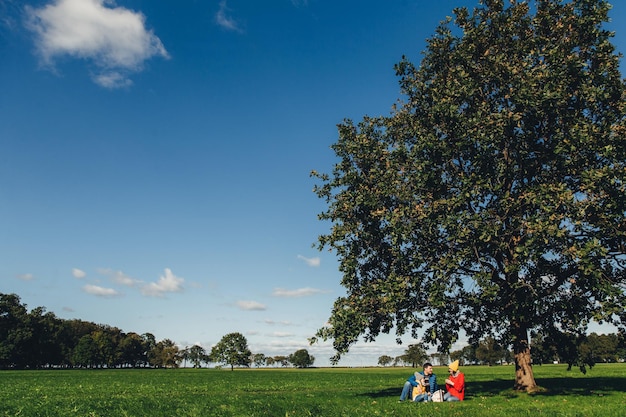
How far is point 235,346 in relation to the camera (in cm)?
15612

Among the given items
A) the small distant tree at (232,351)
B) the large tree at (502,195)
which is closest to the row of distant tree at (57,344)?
the small distant tree at (232,351)

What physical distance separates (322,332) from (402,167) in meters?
10.0

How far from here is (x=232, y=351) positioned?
154 meters

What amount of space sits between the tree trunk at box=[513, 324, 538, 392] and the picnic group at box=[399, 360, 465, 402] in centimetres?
514

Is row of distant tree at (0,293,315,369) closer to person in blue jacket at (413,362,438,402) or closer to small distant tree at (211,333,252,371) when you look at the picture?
small distant tree at (211,333,252,371)

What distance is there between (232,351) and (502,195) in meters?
146

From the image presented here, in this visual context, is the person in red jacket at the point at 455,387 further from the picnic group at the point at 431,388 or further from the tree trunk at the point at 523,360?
the tree trunk at the point at 523,360

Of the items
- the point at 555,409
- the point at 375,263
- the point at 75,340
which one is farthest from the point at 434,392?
the point at 75,340

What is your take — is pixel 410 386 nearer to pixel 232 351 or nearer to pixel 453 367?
pixel 453 367

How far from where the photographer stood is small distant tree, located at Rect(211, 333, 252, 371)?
505 ft

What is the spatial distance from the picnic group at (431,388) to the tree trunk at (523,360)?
202 inches

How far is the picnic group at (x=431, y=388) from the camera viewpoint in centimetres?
2122

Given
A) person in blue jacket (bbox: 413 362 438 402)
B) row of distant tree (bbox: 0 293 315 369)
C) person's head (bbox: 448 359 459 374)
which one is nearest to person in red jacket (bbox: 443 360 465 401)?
person's head (bbox: 448 359 459 374)

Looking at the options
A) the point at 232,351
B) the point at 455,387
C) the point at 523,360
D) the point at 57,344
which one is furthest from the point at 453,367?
the point at 57,344
